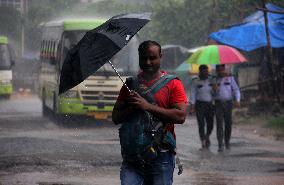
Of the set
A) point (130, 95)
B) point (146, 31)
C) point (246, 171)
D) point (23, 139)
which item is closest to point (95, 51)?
point (130, 95)

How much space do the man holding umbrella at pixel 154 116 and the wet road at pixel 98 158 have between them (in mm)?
4840

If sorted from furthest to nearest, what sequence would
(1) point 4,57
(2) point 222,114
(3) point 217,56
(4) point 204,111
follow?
1. (1) point 4,57
2. (3) point 217,56
3. (2) point 222,114
4. (4) point 204,111

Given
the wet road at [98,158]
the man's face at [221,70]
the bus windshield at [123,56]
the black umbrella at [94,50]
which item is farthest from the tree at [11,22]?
the black umbrella at [94,50]

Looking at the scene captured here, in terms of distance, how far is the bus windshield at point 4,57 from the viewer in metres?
31.9

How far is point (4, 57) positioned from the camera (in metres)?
32.1

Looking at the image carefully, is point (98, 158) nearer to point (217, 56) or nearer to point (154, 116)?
point (217, 56)

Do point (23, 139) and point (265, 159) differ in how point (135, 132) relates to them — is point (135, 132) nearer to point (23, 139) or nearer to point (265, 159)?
point (265, 159)

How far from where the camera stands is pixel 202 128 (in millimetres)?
15016

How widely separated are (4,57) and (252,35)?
1244 cm

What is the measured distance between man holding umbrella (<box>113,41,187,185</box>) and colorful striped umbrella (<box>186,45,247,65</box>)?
10177 millimetres

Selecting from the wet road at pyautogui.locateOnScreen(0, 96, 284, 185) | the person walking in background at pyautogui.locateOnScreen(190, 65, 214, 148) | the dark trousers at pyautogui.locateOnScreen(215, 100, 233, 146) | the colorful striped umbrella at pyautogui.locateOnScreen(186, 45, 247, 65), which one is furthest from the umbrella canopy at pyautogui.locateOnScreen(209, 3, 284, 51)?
the person walking in background at pyautogui.locateOnScreen(190, 65, 214, 148)

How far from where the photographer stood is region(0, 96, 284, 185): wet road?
1092cm

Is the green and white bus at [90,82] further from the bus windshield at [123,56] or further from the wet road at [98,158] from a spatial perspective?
the wet road at [98,158]

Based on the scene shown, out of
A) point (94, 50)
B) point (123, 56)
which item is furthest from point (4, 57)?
point (94, 50)
